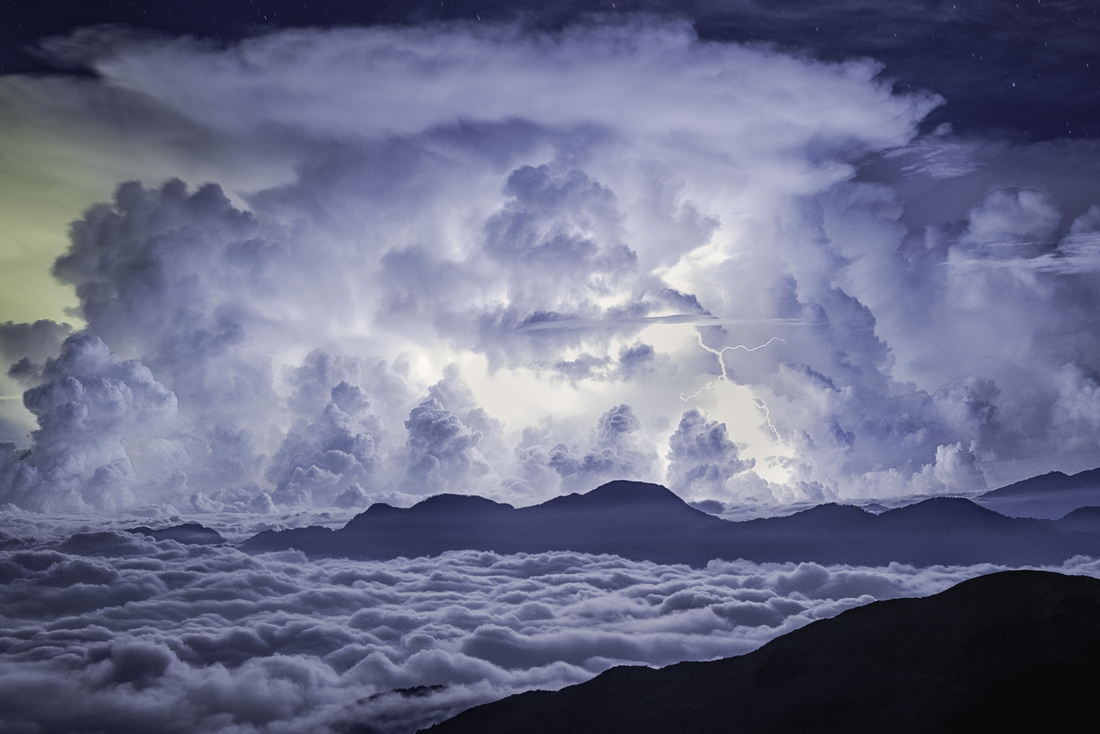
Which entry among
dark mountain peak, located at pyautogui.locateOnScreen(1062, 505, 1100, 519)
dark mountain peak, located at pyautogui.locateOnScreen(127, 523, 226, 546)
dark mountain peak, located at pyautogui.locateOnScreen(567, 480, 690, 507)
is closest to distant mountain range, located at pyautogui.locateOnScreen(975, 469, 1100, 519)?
dark mountain peak, located at pyautogui.locateOnScreen(1062, 505, 1100, 519)

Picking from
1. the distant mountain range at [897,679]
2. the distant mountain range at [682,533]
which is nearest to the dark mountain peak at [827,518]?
the distant mountain range at [682,533]

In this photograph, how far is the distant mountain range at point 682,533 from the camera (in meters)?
113

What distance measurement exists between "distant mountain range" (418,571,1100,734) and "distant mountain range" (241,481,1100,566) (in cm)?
7085

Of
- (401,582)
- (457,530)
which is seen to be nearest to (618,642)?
(401,582)

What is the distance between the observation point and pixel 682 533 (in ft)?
520

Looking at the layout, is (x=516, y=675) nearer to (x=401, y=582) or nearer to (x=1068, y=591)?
(x=1068, y=591)

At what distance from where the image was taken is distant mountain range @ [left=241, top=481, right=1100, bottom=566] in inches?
4444

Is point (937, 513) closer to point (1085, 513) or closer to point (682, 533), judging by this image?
point (1085, 513)

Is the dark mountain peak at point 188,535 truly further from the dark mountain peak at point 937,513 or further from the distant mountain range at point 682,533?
the dark mountain peak at point 937,513

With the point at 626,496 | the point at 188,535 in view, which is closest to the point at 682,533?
the point at 626,496

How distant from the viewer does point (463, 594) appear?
92.6 metres

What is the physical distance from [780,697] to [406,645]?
131 ft

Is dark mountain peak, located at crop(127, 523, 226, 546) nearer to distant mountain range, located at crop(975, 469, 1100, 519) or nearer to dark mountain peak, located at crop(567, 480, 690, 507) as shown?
dark mountain peak, located at crop(567, 480, 690, 507)

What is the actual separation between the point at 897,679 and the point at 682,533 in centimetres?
12027
